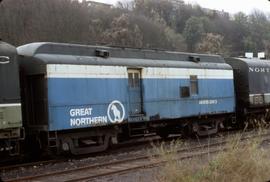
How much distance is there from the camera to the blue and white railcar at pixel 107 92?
1352 centimetres

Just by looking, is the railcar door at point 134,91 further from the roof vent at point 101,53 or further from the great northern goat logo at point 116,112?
the roof vent at point 101,53

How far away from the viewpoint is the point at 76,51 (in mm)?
14594

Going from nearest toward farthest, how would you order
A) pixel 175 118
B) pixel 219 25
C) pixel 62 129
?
pixel 62 129 → pixel 175 118 → pixel 219 25

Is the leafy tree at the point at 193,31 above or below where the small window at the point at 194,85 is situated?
above

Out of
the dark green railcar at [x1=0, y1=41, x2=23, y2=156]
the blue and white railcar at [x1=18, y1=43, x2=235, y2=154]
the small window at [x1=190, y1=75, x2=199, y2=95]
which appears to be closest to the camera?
the dark green railcar at [x1=0, y1=41, x2=23, y2=156]

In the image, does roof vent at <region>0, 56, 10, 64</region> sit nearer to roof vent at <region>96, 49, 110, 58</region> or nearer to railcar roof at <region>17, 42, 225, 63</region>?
railcar roof at <region>17, 42, 225, 63</region>

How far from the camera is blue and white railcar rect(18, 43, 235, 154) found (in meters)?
13.5

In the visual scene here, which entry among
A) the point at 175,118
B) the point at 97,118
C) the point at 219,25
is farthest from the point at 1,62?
the point at 219,25

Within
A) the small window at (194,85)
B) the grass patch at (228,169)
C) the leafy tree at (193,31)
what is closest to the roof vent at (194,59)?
the small window at (194,85)

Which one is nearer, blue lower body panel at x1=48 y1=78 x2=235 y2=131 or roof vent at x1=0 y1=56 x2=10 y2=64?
roof vent at x1=0 y1=56 x2=10 y2=64

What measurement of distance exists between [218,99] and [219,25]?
119ft

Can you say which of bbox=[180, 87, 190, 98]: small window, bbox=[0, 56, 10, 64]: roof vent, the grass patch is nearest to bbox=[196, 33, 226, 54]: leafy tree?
bbox=[180, 87, 190, 98]: small window

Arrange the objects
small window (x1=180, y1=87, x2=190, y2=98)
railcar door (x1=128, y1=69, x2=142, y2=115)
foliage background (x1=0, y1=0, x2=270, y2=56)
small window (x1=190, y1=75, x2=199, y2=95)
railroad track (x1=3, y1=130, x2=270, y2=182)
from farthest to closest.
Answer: foliage background (x1=0, y1=0, x2=270, y2=56), small window (x1=190, y1=75, x2=199, y2=95), small window (x1=180, y1=87, x2=190, y2=98), railcar door (x1=128, y1=69, x2=142, y2=115), railroad track (x1=3, y1=130, x2=270, y2=182)

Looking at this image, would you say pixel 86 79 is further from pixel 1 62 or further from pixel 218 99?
pixel 218 99
